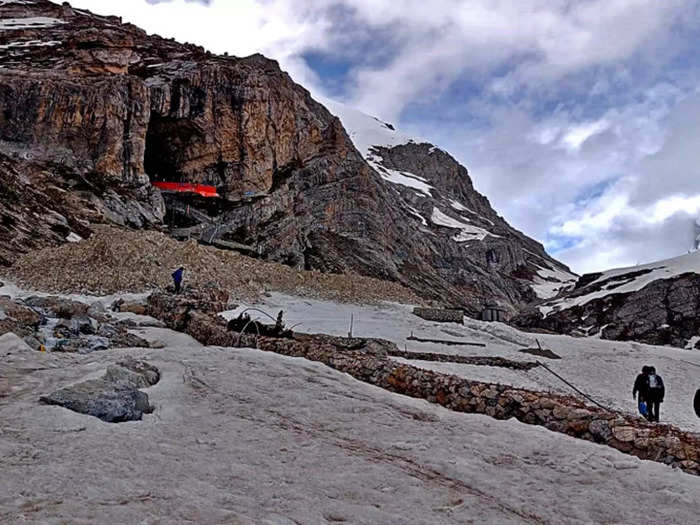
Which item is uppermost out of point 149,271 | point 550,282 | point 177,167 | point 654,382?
point 177,167

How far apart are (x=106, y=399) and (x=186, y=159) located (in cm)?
6824

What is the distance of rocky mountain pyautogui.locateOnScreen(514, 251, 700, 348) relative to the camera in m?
55.9

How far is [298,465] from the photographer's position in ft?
18.6

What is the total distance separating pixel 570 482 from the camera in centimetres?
568

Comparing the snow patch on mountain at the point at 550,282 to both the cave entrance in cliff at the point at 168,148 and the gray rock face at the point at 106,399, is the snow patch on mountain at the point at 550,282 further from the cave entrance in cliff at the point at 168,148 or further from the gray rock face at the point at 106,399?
the gray rock face at the point at 106,399

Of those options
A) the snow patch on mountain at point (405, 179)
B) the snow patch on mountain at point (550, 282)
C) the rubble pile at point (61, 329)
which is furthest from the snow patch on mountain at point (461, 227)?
the rubble pile at point (61, 329)

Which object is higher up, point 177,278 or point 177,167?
point 177,167

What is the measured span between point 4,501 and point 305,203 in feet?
225

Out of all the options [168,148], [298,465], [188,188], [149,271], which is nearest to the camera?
[298,465]

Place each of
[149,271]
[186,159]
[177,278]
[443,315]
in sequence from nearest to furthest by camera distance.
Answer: [177,278] → [149,271] → [443,315] → [186,159]

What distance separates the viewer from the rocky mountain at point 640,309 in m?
55.9

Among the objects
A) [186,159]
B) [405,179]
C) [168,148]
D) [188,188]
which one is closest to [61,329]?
[188,188]

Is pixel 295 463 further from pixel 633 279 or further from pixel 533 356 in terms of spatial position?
pixel 633 279

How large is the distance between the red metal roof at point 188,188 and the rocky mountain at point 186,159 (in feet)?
4.26
